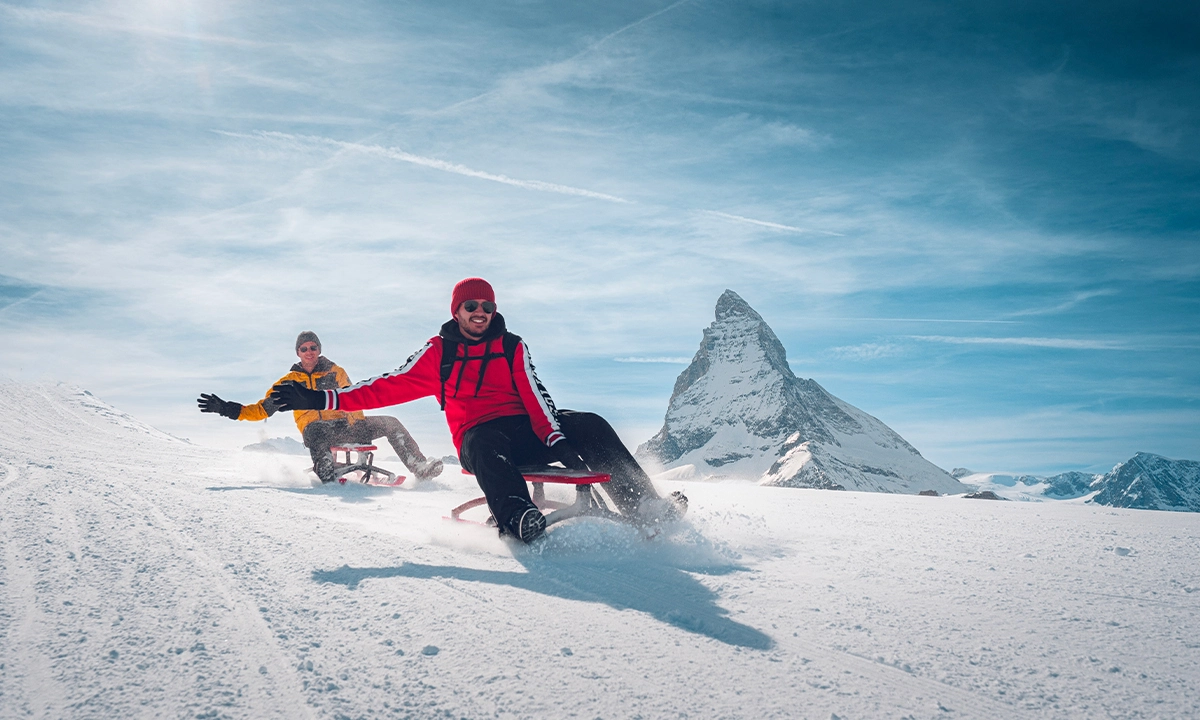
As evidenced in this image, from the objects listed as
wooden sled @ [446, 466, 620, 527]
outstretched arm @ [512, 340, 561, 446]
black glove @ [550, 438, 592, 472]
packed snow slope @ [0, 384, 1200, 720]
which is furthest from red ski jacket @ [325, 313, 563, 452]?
packed snow slope @ [0, 384, 1200, 720]

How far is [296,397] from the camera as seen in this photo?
5027 mm

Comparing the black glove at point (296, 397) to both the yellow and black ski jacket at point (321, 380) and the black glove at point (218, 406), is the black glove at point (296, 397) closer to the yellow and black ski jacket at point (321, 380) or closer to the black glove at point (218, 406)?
the black glove at point (218, 406)

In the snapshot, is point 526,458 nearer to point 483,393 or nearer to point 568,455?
point 568,455

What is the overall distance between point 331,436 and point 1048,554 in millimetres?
7882

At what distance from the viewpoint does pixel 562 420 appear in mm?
5184

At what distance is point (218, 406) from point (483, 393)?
230 cm

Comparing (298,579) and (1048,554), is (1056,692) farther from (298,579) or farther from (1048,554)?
(298,579)

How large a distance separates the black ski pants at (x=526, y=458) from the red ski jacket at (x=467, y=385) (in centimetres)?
12

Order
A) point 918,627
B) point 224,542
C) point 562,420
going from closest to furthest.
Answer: point 918,627
point 224,542
point 562,420

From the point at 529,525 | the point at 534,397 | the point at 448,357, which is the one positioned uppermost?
the point at 448,357

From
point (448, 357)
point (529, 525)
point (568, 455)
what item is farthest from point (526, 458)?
point (529, 525)

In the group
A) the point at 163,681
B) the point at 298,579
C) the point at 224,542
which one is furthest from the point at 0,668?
the point at 224,542

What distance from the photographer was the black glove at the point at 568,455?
496 cm

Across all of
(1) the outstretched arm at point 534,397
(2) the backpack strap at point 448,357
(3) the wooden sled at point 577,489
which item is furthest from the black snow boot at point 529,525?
(2) the backpack strap at point 448,357
